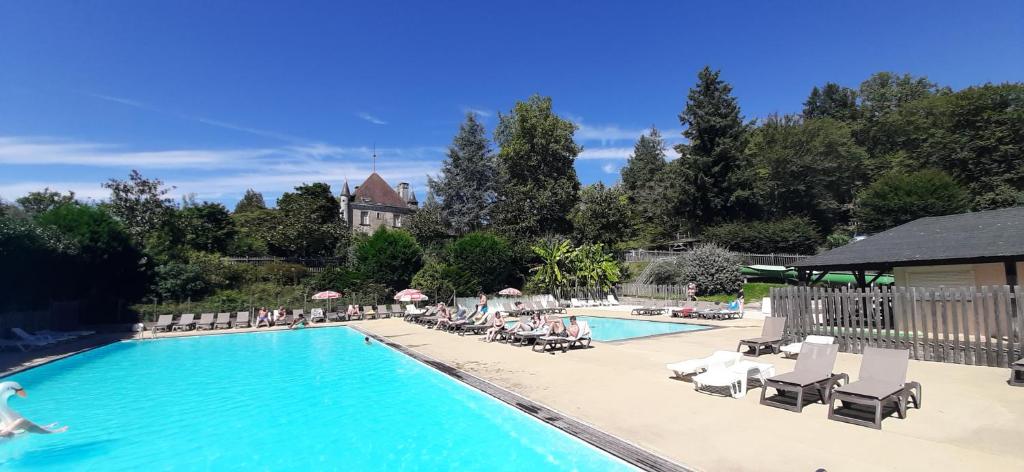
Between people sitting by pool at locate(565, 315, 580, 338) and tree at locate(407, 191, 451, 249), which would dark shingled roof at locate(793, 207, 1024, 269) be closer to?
people sitting by pool at locate(565, 315, 580, 338)

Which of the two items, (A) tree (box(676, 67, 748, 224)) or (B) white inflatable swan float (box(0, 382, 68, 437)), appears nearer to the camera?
(B) white inflatable swan float (box(0, 382, 68, 437))

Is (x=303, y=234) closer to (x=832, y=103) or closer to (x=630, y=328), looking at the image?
(x=630, y=328)

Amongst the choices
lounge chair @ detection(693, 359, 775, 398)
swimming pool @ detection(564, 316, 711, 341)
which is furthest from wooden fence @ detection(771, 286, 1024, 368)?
swimming pool @ detection(564, 316, 711, 341)

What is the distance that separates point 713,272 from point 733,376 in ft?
73.4

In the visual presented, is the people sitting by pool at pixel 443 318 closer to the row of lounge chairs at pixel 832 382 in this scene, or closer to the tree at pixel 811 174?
the row of lounge chairs at pixel 832 382

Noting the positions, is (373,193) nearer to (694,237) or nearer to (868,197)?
(694,237)

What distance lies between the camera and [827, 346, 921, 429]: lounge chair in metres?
6.04

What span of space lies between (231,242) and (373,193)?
2027 cm

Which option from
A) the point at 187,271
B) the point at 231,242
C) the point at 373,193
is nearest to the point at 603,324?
the point at 187,271

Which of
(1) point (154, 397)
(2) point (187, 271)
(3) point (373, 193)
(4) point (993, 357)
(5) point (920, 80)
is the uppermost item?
(5) point (920, 80)

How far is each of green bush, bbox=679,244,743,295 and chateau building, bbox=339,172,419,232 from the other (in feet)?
109

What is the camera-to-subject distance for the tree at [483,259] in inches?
1224

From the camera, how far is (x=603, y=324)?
21922 mm

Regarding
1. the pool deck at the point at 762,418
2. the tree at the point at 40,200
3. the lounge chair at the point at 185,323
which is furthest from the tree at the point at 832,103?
the tree at the point at 40,200
